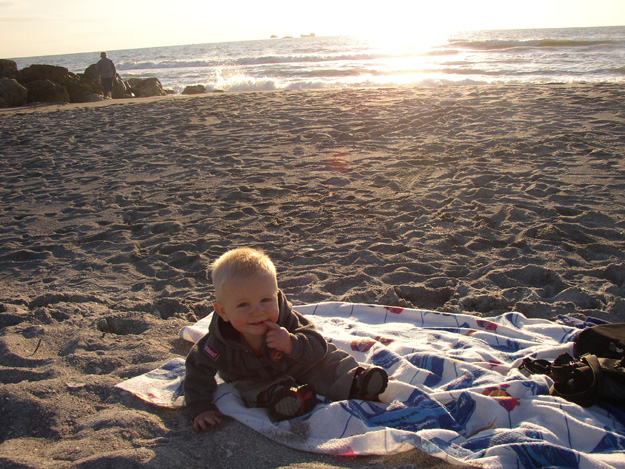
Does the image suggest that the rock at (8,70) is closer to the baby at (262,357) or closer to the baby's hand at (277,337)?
the baby at (262,357)

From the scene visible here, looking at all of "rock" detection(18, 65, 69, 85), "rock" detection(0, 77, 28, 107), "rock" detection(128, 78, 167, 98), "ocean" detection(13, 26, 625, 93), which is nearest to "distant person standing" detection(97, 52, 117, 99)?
"rock" detection(128, 78, 167, 98)

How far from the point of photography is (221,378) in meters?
2.39

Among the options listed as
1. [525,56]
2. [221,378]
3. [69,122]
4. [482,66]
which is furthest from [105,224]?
[525,56]

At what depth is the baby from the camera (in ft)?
6.79

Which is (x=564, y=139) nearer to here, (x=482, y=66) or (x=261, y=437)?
(x=261, y=437)

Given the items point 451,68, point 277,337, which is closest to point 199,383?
point 277,337

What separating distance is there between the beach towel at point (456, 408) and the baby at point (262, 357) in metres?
0.07

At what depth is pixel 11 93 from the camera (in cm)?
1541

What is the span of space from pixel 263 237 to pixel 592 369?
9.88ft

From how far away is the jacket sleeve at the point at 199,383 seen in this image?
7.06 feet

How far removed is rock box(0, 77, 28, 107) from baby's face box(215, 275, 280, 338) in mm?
16834

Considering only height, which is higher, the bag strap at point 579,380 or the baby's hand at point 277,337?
the baby's hand at point 277,337

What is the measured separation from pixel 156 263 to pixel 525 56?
24.9m

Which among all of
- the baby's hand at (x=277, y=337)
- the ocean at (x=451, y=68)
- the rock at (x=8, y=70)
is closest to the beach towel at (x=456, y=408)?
the baby's hand at (x=277, y=337)
